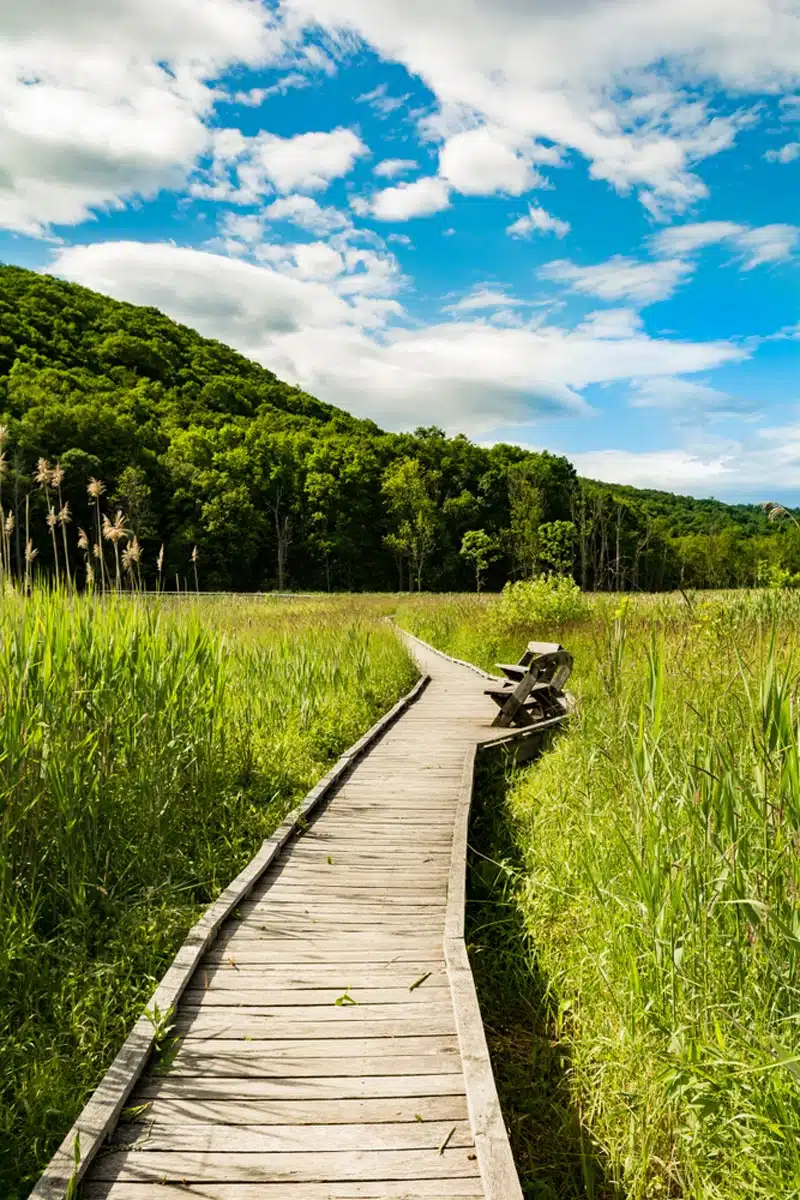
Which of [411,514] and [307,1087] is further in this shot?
[411,514]

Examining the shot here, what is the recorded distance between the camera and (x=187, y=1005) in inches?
127

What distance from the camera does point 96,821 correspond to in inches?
154

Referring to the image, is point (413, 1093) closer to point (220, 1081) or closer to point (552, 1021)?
point (220, 1081)

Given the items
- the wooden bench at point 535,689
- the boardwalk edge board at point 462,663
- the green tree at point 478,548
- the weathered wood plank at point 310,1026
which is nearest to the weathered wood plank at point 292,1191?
the weathered wood plank at point 310,1026

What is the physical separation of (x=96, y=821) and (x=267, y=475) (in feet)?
174

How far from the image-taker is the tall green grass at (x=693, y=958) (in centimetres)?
228

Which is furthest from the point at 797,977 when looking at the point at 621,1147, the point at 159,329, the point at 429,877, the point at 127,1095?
the point at 159,329

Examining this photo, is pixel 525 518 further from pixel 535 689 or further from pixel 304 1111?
pixel 304 1111

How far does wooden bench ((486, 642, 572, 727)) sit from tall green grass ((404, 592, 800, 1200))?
4264mm

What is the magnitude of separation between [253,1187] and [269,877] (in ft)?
7.96

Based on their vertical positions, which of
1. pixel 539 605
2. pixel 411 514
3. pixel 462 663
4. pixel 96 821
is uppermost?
pixel 411 514

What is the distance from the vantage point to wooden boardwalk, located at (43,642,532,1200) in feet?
7.57

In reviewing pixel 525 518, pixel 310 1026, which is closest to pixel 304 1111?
pixel 310 1026

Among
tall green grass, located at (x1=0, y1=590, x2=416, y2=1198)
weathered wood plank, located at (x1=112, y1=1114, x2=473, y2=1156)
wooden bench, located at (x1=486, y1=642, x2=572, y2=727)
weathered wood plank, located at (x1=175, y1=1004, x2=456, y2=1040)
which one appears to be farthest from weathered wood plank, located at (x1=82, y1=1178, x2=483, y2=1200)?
wooden bench, located at (x1=486, y1=642, x2=572, y2=727)
